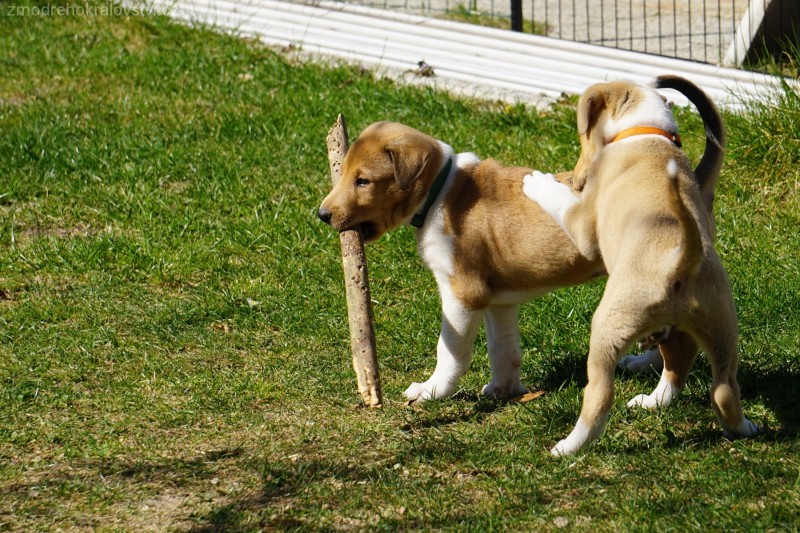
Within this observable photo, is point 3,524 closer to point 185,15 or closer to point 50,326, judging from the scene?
point 50,326

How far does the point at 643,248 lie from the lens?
4453 millimetres

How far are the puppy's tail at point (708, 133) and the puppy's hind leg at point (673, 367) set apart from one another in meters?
0.65

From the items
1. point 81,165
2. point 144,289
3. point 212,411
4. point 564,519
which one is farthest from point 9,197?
point 564,519

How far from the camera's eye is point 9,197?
843 cm

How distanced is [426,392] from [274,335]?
134cm

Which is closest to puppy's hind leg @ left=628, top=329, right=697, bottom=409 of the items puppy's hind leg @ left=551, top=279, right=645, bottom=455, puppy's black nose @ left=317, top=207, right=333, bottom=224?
puppy's hind leg @ left=551, top=279, right=645, bottom=455

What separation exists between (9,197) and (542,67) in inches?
188

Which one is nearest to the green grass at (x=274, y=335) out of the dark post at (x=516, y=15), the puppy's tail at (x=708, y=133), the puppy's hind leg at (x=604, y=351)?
the puppy's hind leg at (x=604, y=351)

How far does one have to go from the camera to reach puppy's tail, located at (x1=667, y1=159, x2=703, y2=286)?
4.34 metres

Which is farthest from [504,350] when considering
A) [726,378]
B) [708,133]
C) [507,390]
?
[708,133]

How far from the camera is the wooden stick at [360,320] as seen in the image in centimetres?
550

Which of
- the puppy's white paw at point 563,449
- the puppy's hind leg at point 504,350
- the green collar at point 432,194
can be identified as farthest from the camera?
the puppy's hind leg at point 504,350

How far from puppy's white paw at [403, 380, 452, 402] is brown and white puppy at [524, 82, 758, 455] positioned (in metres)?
0.85

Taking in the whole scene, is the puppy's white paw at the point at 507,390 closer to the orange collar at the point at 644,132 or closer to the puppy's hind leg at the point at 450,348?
the puppy's hind leg at the point at 450,348
